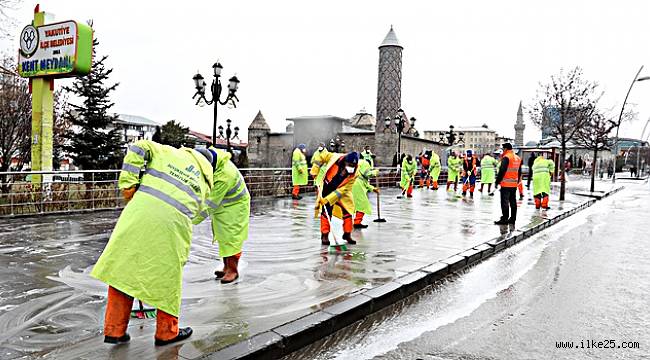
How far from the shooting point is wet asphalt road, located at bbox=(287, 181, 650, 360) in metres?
4.30

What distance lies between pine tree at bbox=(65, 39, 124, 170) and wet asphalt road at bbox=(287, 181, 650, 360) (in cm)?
2064

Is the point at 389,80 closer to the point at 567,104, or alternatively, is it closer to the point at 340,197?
the point at 567,104

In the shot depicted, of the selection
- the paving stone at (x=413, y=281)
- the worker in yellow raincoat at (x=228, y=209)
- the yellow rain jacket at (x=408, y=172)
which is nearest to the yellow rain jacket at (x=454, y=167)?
the yellow rain jacket at (x=408, y=172)

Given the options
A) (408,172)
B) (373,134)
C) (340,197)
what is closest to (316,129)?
(373,134)

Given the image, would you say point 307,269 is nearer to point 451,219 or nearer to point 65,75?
point 451,219

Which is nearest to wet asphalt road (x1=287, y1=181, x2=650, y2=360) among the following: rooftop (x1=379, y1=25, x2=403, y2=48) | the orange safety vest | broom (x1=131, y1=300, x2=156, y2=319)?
broom (x1=131, y1=300, x2=156, y2=319)

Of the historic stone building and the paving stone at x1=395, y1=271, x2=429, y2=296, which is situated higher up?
the historic stone building

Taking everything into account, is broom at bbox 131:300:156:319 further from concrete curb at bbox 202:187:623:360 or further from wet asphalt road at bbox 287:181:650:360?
wet asphalt road at bbox 287:181:650:360

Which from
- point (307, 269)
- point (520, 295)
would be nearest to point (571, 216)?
point (520, 295)

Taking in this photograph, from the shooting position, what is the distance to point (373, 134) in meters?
58.0

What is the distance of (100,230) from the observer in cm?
934

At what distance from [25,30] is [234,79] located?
7107 millimetres

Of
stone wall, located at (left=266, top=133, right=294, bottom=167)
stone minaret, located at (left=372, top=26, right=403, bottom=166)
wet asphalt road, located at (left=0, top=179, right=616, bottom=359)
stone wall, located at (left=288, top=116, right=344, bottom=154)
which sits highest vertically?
stone minaret, located at (left=372, top=26, right=403, bottom=166)

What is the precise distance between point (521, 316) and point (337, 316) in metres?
1.98
